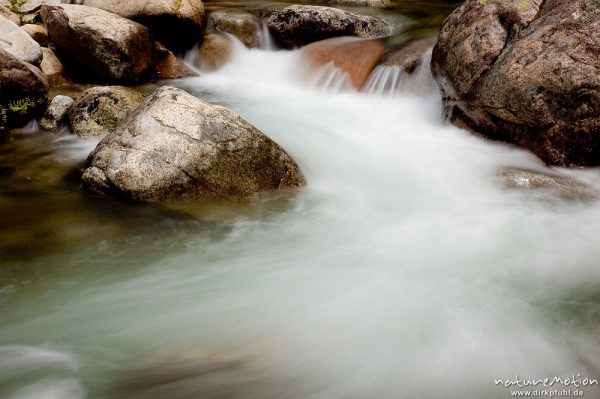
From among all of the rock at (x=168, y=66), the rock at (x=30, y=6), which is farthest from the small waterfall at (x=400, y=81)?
the rock at (x=30, y=6)

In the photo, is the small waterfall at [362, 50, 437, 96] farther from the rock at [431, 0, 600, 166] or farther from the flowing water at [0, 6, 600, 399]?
the flowing water at [0, 6, 600, 399]

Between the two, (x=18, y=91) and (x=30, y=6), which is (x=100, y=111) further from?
(x=30, y=6)

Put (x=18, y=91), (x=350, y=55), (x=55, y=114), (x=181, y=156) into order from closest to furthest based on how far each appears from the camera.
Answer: (x=181, y=156), (x=18, y=91), (x=55, y=114), (x=350, y=55)

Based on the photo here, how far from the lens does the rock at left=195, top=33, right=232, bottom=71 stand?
1137cm

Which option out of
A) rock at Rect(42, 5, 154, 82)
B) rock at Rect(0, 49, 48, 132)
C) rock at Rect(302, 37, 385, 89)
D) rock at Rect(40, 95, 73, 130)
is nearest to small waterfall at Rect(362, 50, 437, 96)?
rock at Rect(302, 37, 385, 89)

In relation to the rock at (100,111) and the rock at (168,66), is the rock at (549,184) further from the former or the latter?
the rock at (168,66)

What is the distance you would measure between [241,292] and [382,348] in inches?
51.5

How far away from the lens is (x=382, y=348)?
10.4ft

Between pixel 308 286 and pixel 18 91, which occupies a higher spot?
pixel 18 91

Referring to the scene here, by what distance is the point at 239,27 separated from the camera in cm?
1236

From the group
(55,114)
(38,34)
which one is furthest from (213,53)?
(55,114)

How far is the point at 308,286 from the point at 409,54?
690 centimetres

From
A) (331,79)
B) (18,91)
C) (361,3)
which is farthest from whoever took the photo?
(361,3)

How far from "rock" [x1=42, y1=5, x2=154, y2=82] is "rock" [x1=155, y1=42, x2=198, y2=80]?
0.64 metres
